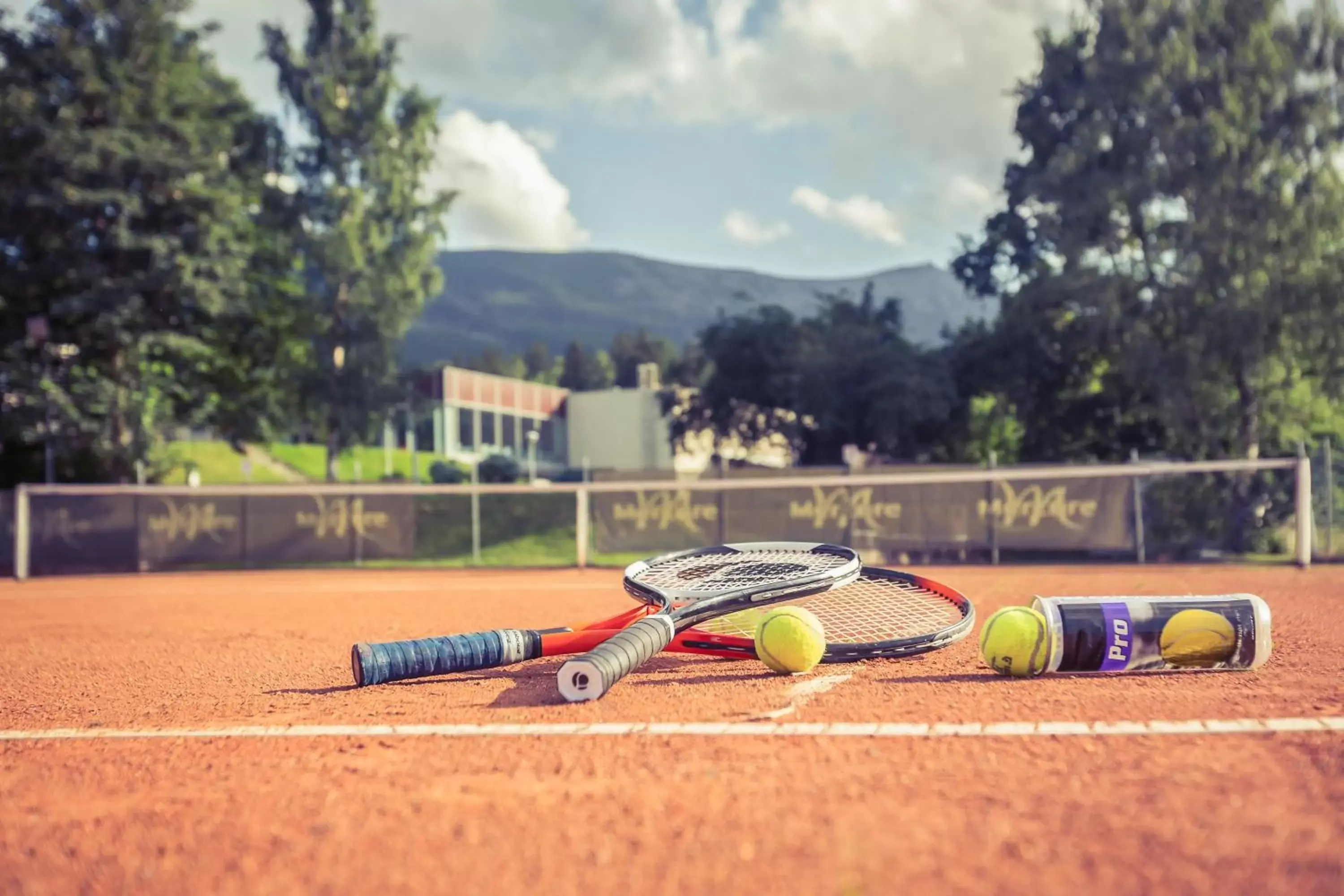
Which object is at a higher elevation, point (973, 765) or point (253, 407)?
point (253, 407)

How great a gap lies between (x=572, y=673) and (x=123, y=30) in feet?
80.4

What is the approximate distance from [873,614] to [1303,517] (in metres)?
9.21

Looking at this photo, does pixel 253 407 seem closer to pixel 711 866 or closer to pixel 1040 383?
pixel 1040 383

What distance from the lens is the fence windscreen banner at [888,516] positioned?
14.5 m

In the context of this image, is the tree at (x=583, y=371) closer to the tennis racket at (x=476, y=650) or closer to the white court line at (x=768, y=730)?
the tennis racket at (x=476, y=650)

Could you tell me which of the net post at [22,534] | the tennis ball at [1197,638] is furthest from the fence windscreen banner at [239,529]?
the tennis ball at [1197,638]

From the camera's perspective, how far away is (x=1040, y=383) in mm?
25125

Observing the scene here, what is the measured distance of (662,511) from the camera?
52.5 feet

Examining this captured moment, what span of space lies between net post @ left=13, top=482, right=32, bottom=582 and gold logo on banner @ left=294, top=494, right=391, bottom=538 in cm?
404

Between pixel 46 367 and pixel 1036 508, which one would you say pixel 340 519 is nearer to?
pixel 46 367

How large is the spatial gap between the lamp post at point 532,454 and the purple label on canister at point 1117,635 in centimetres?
2708

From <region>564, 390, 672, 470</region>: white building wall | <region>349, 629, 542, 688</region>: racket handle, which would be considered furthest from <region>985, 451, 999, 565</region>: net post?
<region>564, 390, 672, 470</region>: white building wall

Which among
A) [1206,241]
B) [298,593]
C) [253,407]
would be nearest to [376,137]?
[253,407]

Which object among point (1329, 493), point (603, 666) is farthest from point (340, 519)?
point (1329, 493)
